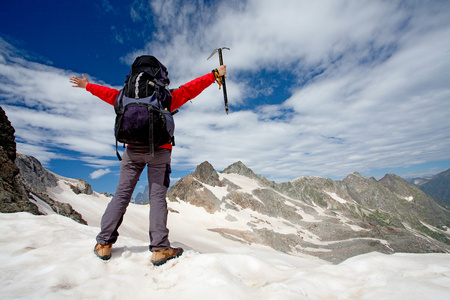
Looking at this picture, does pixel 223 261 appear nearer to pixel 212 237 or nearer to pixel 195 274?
pixel 195 274

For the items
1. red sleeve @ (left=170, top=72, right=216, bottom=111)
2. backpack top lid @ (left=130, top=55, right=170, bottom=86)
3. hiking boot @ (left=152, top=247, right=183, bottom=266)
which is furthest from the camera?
red sleeve @ (left=170, top=72, right=216, bottom=111)

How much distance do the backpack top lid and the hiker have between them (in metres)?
0.25

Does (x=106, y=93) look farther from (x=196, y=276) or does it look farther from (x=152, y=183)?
(x=196, y=276)

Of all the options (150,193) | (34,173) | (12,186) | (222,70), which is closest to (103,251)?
(150,193)

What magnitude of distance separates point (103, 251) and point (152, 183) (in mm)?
1450

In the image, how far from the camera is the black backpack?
380 cm

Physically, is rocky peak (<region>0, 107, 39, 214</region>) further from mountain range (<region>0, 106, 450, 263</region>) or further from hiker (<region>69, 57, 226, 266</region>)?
hiker (<region>69, 57, 226, 266</region>)

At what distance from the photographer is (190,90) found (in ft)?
15.2

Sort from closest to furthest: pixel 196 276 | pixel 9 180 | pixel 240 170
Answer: pixel 196 276 < pixel 9 180 < pixel 240 170

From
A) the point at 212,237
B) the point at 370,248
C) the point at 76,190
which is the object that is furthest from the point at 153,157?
the point at 370,248

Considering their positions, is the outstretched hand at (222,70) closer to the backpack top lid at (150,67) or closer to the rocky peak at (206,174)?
the backpack top lid at (150,67)

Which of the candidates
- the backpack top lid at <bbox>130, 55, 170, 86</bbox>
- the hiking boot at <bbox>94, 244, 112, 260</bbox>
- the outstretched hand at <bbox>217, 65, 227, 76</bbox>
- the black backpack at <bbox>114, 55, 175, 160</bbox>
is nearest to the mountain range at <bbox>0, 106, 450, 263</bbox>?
the hiking boot at <bbox>94, 244, 112, 260</bbox>

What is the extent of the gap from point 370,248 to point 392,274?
43.2 metres

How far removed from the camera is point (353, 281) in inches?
106
